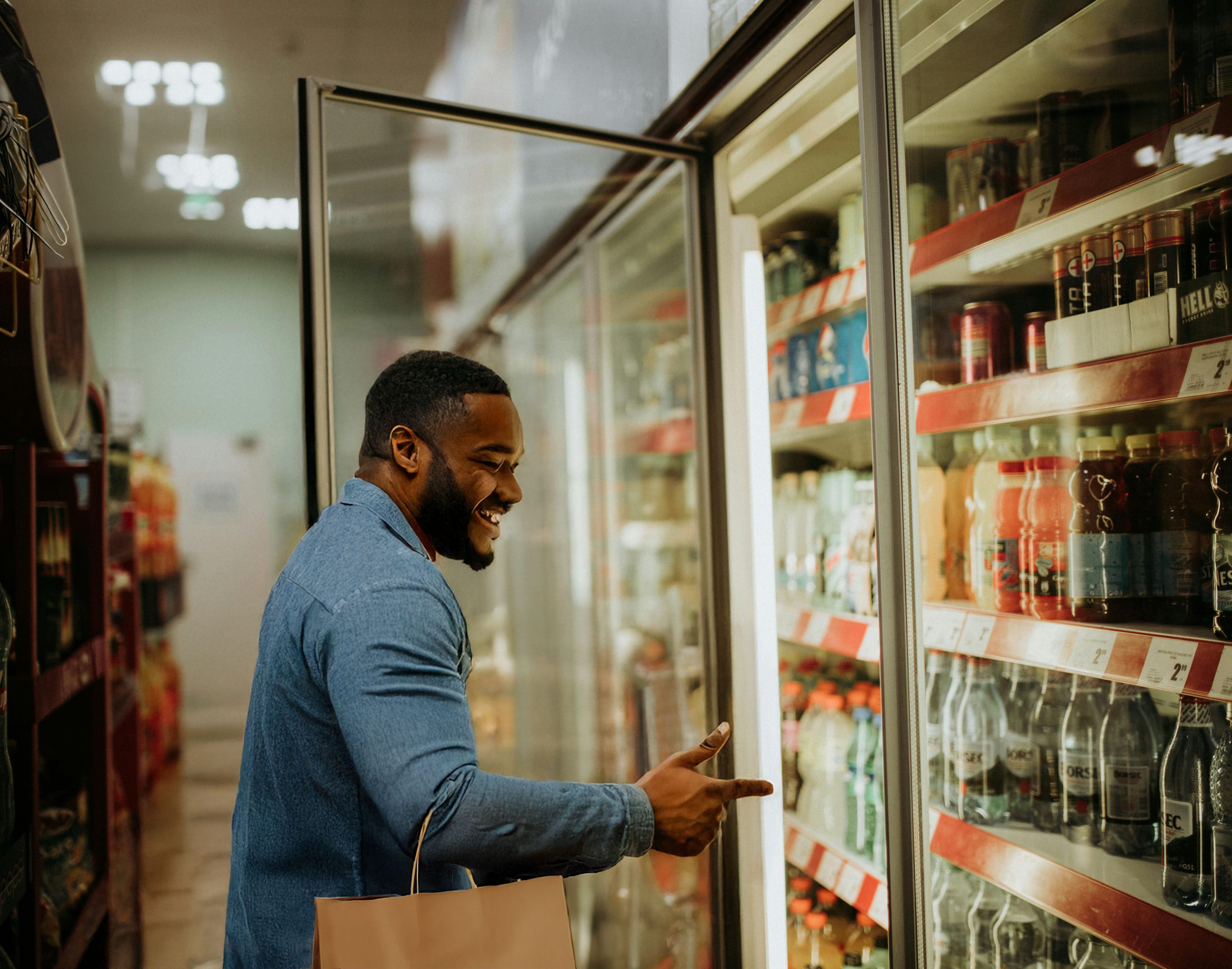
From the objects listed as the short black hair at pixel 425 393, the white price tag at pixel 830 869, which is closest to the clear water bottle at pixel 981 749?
the white price tag at pixel 830 869

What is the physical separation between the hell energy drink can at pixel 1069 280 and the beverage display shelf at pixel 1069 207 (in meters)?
0.02

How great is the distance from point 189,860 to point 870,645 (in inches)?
149

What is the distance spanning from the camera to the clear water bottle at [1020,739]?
1542 mm

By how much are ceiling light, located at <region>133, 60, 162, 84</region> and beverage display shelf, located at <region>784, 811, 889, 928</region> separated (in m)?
4.94

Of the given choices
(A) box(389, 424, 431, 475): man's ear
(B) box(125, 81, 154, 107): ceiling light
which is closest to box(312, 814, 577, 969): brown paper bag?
(A) box(389, 424, 431, 475): man's ear

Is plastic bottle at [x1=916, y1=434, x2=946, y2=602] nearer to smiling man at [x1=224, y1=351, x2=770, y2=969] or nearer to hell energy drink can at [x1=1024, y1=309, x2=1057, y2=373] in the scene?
hell energy drink can at [x1=1024, y1=309, x2=1057, y2=373]

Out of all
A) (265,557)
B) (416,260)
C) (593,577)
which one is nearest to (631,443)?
(593,577)

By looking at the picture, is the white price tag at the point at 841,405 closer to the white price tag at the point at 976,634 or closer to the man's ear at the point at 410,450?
the white price tag at the point at 976,634

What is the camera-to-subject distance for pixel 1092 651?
121 centimetres

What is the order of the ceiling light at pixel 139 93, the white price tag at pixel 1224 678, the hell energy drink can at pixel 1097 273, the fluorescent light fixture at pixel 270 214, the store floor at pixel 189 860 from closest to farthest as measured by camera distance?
1. the white price tag at pixel 1224 678
2. the hell energy drink can at pixel 1097 273
3. the store floor at pixel 189 860
4. the ceiling light at pixel 139 93
5. the fluorescent light fixture at pixel 270 214

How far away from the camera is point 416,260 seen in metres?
3.53

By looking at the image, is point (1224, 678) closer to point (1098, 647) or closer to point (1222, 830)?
point (1098, 647)

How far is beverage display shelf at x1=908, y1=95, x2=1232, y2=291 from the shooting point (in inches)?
44.7

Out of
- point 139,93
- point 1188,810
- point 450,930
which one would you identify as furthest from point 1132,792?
point 139,93
